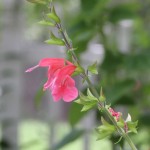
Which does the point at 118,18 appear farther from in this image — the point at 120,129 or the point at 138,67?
the point at 120,129

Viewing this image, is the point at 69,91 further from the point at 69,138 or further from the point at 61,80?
the point at 69,138

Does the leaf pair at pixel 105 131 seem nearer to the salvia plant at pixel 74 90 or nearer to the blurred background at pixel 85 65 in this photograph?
the salvia plant at pixel 74 90

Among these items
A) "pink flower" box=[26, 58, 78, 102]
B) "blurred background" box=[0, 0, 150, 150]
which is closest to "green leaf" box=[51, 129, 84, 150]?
"blurred background" box=[0, 0, 150, 150]

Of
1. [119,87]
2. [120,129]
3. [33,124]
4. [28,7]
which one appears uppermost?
[120,129]

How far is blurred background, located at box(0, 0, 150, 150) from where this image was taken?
1.27 meters

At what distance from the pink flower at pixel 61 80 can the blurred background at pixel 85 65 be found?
0.18 metres

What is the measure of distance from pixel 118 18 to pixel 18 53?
0.90 metres

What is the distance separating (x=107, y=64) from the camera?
1319 mm

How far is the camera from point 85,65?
223cm

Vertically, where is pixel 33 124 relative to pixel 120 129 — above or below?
below

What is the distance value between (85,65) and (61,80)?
1657mm

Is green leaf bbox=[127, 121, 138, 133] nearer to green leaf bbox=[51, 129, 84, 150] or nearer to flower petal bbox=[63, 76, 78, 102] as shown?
flower petal bbox=[63, 76, 78, 102]

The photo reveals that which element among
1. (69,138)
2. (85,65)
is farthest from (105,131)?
(85,65)

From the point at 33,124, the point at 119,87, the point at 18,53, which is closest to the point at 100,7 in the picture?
the point at 119,87
